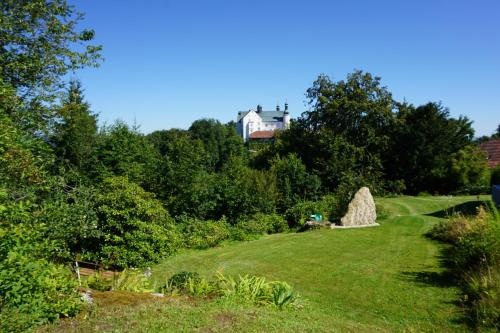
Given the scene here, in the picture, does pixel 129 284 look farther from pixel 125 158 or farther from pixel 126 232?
pixel 125 158

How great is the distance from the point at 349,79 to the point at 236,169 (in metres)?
13.4

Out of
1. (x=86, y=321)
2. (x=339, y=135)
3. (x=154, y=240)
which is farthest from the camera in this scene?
(x=339, y=135)

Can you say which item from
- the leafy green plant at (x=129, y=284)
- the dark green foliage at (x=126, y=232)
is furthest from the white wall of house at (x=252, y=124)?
the leafy green plant at (x=129, y=284)

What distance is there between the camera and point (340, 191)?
68.8ft

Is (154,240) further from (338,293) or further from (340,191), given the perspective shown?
(340,191)

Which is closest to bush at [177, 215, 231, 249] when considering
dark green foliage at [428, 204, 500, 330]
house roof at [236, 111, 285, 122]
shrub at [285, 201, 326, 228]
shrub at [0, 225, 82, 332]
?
shrub at [285, 201, 326, 228]

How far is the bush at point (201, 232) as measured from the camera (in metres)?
14.7

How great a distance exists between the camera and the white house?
117062mm

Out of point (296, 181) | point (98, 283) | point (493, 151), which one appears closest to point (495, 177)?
point (296, 181)

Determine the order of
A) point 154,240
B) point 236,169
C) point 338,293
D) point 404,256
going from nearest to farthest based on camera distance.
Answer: point 338,293
point 154,240
point 404,256
point 236,169

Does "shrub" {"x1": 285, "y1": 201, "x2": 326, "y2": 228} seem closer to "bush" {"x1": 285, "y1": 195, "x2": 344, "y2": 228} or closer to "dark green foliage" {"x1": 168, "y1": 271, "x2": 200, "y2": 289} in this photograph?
"bush" {"x1": 285, "y1": 195, "x2": 344, "y2": 228}

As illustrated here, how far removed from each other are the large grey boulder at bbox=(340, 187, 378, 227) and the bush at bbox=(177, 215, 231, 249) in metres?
5.55

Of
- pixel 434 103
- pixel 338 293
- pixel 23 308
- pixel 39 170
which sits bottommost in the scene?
pixel 338 293

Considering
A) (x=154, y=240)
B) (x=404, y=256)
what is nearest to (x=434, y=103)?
(x=404, y=256)
